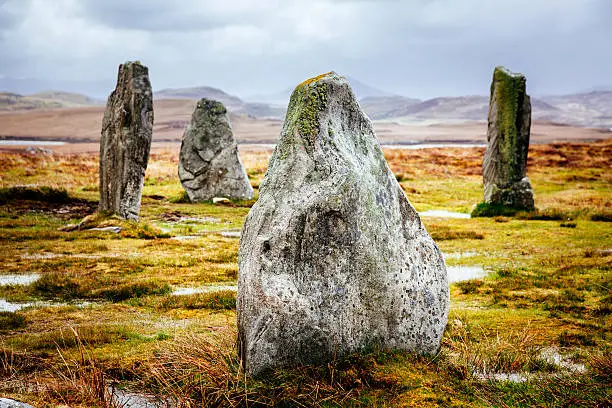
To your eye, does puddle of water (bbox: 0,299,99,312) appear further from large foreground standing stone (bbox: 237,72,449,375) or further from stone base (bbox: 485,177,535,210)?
stone base (bbox: 485,177,535,210)

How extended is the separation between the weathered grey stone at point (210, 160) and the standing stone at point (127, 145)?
6.91 meters

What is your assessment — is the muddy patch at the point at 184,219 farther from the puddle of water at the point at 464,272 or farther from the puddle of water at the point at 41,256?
the puddle of water at the point at 464,272

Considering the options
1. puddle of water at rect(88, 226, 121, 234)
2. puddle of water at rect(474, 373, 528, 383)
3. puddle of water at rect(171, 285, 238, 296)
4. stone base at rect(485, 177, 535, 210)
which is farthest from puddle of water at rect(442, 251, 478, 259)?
puddle of water at rect(88, 226, 121, 234)

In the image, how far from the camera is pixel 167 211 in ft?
77.0

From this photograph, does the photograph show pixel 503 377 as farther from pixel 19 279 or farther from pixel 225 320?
pixel 19 279

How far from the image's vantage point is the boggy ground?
19.7 feet

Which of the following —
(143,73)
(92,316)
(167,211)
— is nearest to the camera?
(92,316)

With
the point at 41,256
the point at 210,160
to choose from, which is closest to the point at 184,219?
the point at 210,160

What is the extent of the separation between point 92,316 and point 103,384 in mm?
4155

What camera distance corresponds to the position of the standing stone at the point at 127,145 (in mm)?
18688

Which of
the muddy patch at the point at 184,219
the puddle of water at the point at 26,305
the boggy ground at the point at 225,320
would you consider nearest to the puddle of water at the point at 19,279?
the boggy ground at the point at 225,320

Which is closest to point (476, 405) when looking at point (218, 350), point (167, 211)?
point (218, 350)

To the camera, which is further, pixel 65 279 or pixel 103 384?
pixel 65 279

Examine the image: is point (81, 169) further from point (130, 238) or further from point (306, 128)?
point (306, 128)
